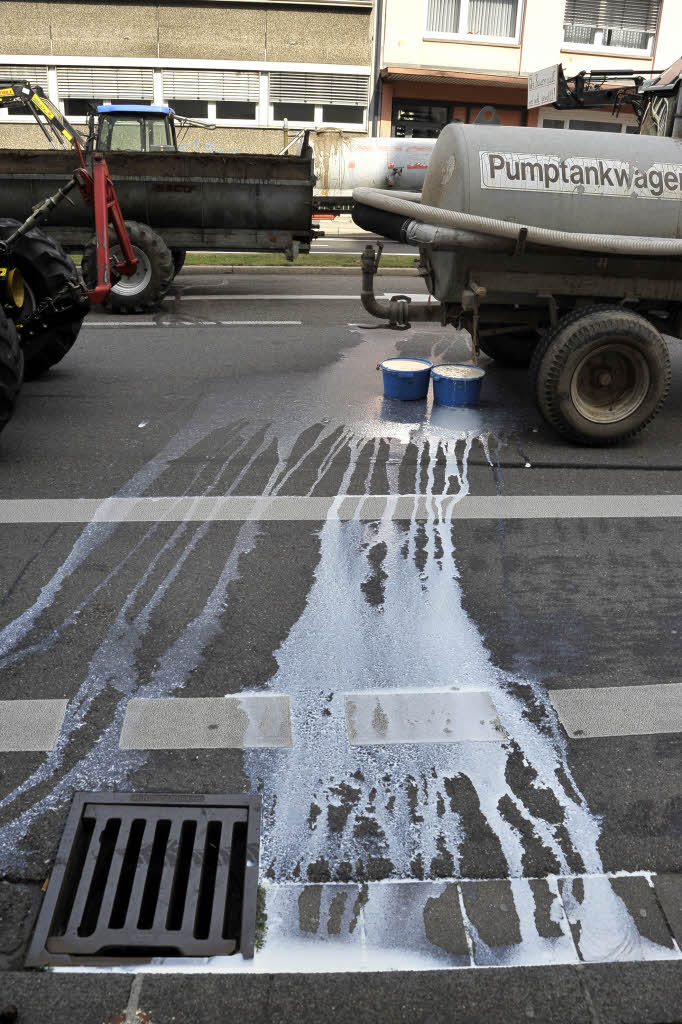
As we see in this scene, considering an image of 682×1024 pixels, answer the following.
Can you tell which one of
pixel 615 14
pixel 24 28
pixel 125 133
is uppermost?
pixel 615 14

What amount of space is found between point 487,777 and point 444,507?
2468 millimetres

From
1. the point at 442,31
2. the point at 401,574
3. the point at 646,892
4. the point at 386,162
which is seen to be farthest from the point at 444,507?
the point at 442,31

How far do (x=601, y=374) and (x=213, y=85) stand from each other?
2661cm

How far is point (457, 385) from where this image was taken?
23.6 ft

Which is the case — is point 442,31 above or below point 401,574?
above

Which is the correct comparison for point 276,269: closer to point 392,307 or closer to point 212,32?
point 392,307

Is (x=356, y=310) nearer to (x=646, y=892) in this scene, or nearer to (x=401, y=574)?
(x=401, y=574)

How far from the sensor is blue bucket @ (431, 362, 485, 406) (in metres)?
7.18

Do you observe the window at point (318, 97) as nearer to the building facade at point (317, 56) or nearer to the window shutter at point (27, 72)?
the building facade at point (317, 56)

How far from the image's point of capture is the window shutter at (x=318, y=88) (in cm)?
2895

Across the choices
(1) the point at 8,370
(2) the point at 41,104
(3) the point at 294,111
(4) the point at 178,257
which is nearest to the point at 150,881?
(1) the point at 8,370

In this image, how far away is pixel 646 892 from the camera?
8.98 ft

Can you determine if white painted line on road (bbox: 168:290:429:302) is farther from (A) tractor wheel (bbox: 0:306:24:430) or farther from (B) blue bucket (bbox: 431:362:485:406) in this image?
(A) tractor wheel (bbox: 0:306:24:430)

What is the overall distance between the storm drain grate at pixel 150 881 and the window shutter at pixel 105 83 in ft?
98.5
